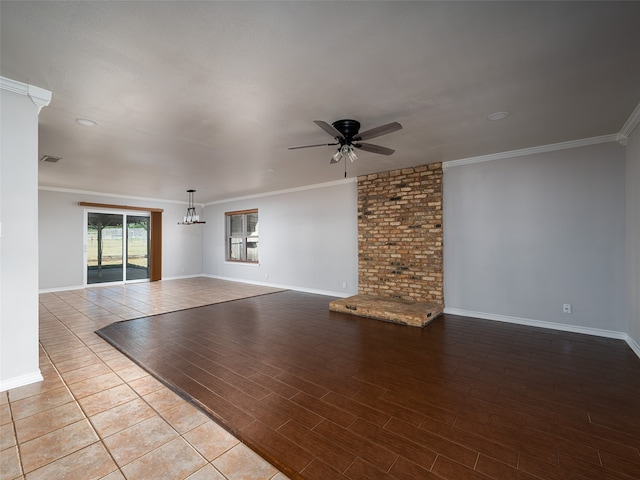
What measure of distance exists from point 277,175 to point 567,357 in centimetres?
506

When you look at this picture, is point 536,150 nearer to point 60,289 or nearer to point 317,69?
point 317,69

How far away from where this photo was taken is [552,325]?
4.16 metres

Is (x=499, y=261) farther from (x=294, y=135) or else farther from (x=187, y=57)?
(x=187, y=57)

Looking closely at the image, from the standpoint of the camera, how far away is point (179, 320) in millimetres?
4688

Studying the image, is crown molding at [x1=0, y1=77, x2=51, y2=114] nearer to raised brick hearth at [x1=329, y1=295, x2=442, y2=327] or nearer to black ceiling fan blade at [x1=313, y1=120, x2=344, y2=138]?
black ceiling fan blade at [x1=313, y1=120, x2=344, y2=138]

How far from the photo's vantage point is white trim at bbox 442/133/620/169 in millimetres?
3790

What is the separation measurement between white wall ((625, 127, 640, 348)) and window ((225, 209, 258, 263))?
7297 mm

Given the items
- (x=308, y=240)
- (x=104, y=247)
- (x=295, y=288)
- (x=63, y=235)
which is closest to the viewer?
(x=308, y=240)

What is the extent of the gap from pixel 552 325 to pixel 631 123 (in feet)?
8.57

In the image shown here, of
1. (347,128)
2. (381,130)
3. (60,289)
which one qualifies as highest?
(347,128)

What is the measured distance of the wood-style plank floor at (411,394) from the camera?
68.0 inches

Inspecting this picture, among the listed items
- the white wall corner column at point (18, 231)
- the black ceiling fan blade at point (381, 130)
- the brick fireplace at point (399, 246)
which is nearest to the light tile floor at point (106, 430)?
the white wall corner column at point (18, 231)

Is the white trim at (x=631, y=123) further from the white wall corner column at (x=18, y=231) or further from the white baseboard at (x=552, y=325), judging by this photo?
the white wall corner column at (x=18, y=231)

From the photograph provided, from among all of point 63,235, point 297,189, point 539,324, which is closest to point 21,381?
point 297,189
